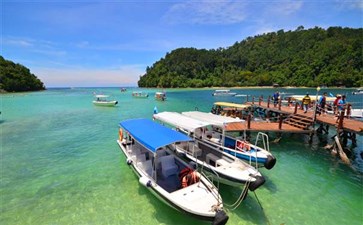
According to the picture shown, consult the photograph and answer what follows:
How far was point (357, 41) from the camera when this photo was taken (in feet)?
426

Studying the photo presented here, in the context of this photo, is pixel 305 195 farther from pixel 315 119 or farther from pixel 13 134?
pixel 13 134

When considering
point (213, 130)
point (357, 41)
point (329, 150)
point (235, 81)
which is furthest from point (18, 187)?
point (357, 41)

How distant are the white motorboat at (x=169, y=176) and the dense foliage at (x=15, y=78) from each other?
132 metres

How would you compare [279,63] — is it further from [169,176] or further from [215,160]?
[169,176]

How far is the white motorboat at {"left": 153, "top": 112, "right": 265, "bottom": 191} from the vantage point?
29.6 feet

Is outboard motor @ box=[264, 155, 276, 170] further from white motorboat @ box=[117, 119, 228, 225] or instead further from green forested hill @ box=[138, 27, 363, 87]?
green forested hill @ box=[138, 27, 363, 87]

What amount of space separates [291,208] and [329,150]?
10537mm

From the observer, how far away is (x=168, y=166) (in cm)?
1029

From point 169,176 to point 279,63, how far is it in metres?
175

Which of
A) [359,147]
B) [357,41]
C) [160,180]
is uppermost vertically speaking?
[357,41]

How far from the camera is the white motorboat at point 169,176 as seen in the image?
23.4 feet

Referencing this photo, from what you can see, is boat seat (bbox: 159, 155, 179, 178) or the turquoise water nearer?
the turquoise water

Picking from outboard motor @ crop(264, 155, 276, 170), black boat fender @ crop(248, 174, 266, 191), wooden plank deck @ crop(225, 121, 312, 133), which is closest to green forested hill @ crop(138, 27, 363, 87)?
wooden plank deck @ crop(225, 121, 312, 133)

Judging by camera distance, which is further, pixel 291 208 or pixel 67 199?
pixel 67 199
